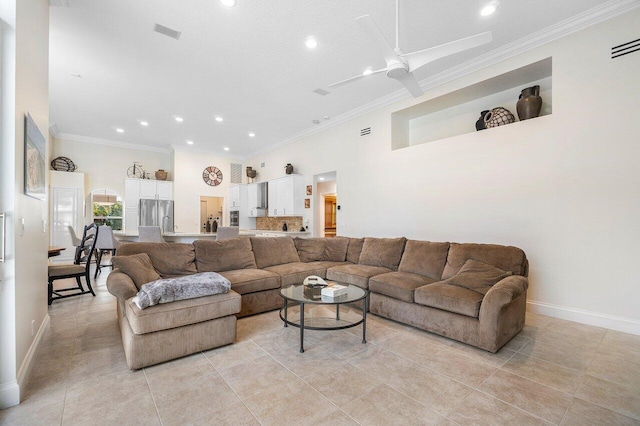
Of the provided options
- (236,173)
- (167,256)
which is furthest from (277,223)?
(167,256)

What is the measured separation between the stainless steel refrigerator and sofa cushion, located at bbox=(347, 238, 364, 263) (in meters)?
6.21

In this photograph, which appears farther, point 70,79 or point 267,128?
point 267,128

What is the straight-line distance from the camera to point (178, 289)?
2.49 metres

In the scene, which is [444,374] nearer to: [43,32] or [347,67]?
[347,67]

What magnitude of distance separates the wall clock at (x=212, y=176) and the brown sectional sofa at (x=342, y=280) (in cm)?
558

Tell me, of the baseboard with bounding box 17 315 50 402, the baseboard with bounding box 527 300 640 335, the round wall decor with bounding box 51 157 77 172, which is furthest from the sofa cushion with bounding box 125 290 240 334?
the round wall decor with bounding box 51 157 77 172

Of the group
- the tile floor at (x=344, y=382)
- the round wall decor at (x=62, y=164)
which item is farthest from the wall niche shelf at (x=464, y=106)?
the round wall decor at (x=62, y=164)

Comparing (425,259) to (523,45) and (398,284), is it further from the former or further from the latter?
(523,45)

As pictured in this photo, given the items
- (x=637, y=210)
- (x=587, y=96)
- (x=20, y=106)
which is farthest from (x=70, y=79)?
(x=637, y=210)

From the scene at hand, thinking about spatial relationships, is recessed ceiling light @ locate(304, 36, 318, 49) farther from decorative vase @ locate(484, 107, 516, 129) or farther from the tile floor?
the tile floor

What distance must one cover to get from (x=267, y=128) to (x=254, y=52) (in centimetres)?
322

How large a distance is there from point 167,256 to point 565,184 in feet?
15.9

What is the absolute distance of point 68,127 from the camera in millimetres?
7043

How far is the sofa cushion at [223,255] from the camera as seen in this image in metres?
3.72
